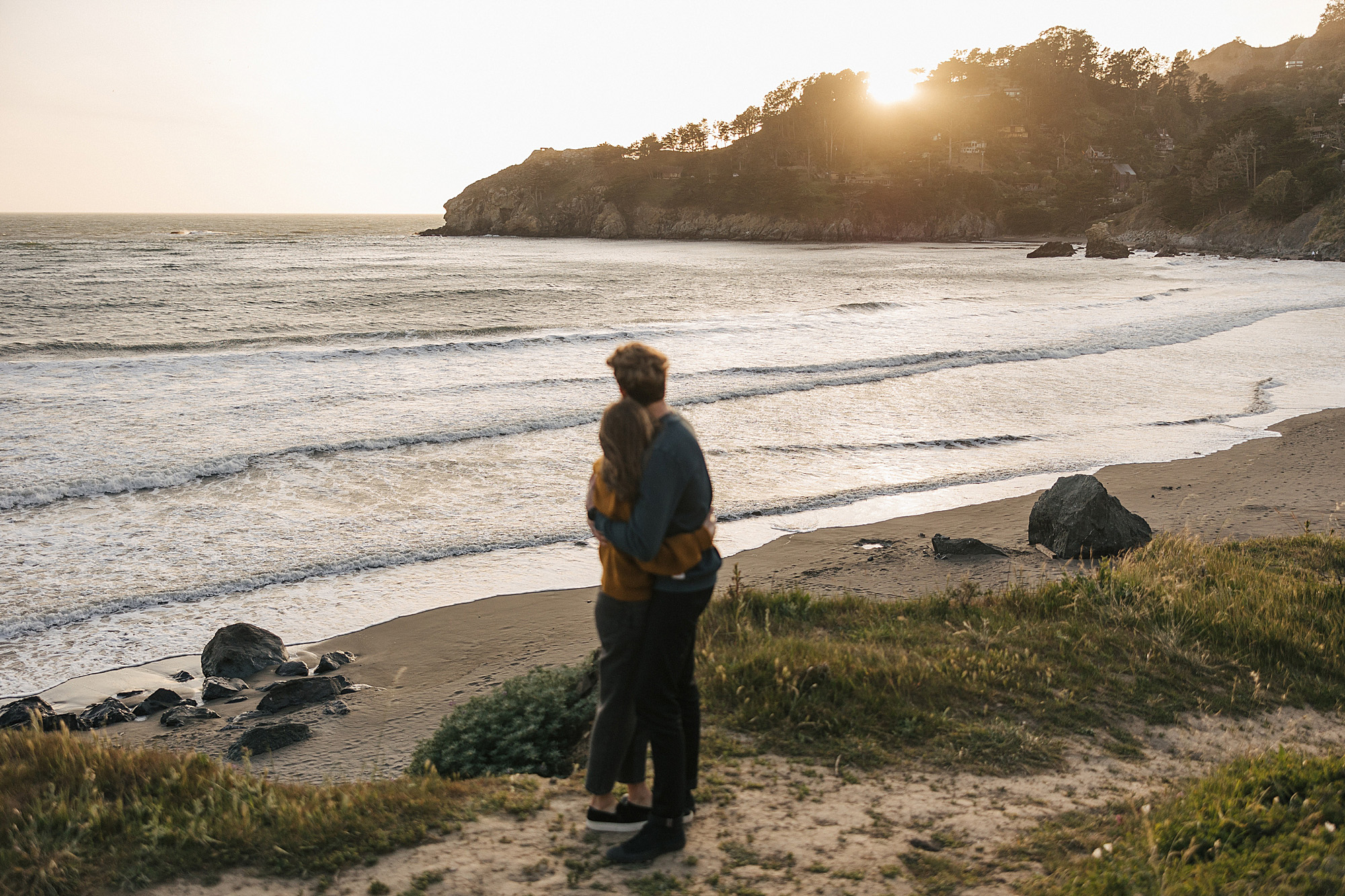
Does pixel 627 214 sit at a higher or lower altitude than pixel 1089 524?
higher

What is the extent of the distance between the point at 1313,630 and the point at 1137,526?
305 centimetres

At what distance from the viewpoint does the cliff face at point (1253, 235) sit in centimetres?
6112

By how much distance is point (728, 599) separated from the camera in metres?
6.41

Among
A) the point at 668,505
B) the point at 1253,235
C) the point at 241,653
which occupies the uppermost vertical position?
the point at 1253,235

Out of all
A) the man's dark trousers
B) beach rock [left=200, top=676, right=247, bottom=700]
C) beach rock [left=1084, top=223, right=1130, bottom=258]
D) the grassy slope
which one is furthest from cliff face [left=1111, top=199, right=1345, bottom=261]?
beach rock [left=200, top=676, right=247, bottom=700]

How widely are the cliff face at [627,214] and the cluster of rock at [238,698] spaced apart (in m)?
116

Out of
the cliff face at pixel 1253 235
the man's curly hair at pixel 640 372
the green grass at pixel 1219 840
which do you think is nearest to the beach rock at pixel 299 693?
the man's curly hair at pixel 640 372

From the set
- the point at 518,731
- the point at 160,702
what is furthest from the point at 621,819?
the point at 160,702

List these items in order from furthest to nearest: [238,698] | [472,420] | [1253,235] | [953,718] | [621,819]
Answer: [1253,235], [472,420], [238,698], [953,718], [621,819]

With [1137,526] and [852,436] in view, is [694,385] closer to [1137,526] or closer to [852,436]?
[852,436]

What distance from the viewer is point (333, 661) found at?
22.2 feet

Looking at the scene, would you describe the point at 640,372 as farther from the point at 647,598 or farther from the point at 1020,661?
the point at 1020,661

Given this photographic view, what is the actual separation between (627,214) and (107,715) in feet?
429

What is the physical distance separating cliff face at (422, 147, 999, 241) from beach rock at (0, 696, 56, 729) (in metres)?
117
